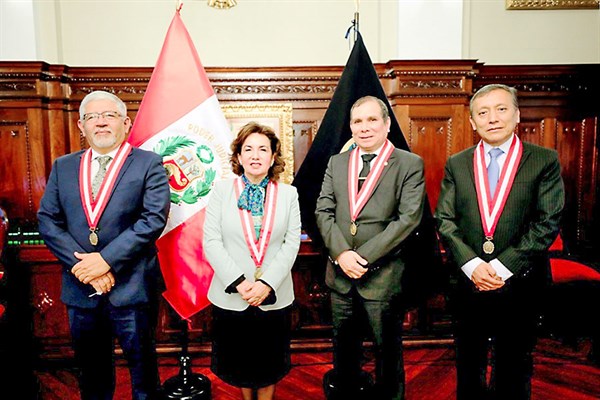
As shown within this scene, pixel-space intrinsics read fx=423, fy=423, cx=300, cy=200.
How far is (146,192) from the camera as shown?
198cm

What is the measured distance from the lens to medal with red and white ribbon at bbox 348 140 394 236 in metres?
1.96

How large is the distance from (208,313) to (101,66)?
2.30m

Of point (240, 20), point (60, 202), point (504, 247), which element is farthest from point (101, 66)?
point (504, 247)

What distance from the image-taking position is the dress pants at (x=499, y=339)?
184 centimetres

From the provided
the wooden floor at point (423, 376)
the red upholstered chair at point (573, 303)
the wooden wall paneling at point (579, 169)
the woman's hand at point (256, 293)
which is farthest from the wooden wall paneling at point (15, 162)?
the wooden wall paneling at point (579, 169)

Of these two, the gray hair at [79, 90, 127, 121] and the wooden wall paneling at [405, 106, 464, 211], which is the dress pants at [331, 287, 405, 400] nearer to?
the gray hair at [79, 90, 127, 121]

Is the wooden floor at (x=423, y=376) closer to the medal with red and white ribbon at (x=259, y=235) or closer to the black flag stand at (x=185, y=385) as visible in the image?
the black flag stand at (x=185, y=385)

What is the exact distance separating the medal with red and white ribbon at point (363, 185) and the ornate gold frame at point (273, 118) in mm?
1638

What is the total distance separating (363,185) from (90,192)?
125 cm

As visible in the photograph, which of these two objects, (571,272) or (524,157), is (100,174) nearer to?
(524,157)

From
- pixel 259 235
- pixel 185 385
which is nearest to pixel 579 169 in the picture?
pixel 259 235

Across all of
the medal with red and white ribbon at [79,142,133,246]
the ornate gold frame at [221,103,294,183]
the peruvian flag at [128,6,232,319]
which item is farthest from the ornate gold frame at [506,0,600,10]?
the medal with red and white ribbon at [79,142,133,246]

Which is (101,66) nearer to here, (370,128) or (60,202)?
(60,202)

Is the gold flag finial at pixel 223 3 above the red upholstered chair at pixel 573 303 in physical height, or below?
above
